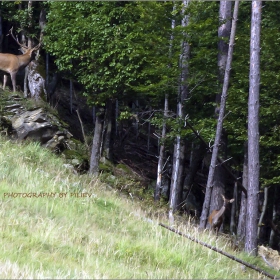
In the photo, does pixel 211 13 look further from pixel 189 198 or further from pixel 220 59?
pixel 189 198

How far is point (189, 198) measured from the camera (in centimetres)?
2405

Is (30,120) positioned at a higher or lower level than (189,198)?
higher

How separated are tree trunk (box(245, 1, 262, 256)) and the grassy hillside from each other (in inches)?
64.0

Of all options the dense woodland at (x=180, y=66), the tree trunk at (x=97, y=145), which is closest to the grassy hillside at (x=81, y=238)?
the dense woodland at (x=180, y=66)

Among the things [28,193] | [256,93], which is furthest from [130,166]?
[28,193]

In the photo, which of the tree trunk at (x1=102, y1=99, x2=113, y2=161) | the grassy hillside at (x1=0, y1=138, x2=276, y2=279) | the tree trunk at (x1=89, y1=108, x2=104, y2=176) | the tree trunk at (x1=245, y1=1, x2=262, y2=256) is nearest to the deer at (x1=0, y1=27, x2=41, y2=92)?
the tree trunk at (x1=89, y1=108, x2=104, y2=176)

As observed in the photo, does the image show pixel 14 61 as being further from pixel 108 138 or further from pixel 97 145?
pixel 108 138

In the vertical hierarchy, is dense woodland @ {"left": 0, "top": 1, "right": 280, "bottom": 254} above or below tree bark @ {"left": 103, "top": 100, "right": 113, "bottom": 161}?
above

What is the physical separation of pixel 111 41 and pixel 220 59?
11.8ft

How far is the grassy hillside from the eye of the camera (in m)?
6.95

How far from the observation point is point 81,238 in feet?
26.9

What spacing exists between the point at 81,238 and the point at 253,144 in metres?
5.35

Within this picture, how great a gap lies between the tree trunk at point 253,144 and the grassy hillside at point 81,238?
1.63 m

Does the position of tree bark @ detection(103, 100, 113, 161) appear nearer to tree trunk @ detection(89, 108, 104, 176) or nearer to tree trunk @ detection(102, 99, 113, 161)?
tree trunk @ detection(102, 99, 113, 161)
